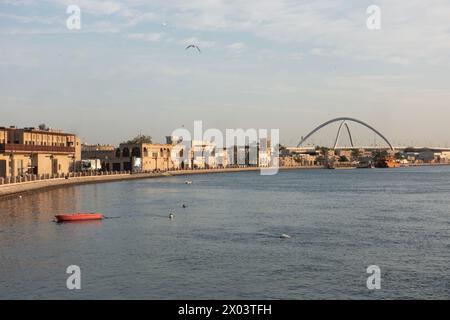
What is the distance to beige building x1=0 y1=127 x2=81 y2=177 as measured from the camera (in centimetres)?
10556

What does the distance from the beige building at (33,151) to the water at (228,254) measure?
3667cm

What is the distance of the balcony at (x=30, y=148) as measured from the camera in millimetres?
102131

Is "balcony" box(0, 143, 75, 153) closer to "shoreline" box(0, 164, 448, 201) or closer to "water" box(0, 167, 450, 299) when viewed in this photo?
"shoreline" box(0, 164, 448, 201)

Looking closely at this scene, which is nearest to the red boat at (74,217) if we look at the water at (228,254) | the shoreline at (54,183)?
the water at (228,254)

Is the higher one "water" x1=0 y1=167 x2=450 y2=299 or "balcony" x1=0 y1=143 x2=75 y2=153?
"balcony" x1=0 y1=143 x2=75 y2=153

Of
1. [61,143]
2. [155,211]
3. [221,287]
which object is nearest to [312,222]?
[155,211]

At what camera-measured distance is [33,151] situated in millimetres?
113562

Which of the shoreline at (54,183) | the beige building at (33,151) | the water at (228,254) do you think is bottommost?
the water at (228,254)

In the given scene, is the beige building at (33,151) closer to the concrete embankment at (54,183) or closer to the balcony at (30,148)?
the balcony at (30,148)

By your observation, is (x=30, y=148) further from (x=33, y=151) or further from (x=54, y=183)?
(x=54, y=183)

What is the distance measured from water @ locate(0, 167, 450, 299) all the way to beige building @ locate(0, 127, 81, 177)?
3667 cm

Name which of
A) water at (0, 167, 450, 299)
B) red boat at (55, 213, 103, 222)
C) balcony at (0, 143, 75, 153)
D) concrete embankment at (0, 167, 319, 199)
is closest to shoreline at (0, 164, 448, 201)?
concrete embankment at (0, 167, 319, 199)

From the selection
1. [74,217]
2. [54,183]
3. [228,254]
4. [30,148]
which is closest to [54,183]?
[54,183]
